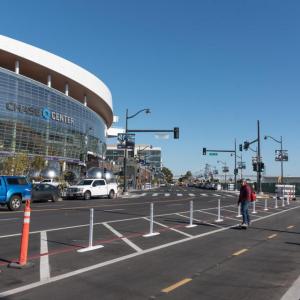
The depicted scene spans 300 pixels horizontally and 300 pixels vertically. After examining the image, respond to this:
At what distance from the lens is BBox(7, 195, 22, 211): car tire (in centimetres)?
2503

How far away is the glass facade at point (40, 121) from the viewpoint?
230 feet

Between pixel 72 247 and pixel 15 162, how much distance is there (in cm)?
3940

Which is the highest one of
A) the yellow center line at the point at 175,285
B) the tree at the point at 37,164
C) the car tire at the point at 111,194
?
the tree at the point at 37,164

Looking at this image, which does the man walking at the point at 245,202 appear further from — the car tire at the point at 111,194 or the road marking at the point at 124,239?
the car tire at the point at 111,194

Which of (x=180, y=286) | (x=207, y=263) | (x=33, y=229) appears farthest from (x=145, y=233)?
(x=180, y=286)

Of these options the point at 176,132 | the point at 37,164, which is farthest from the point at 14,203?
the point at 37,164

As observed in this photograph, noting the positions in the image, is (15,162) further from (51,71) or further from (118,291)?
(118,291)

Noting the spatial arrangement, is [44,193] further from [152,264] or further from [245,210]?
[152,264]

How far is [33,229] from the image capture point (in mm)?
15656

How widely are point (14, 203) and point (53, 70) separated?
55.7 m

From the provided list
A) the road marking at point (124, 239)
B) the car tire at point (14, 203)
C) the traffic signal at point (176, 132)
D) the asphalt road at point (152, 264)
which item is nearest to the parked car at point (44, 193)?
the car tire at point (14, 203)

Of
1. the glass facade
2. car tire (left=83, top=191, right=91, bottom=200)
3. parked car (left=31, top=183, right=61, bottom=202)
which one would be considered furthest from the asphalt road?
the glass facade

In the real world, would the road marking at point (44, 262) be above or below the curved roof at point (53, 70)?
below

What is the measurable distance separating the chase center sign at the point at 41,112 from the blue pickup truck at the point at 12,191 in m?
46.6
